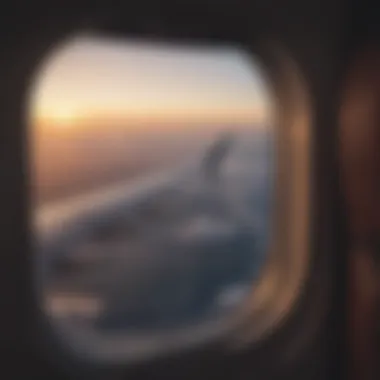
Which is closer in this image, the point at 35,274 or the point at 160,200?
the point at 35,274

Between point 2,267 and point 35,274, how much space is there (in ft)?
0.17

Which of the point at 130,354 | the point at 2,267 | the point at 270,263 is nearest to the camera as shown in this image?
the point at 2,267

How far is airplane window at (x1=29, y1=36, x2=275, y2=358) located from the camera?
1270 millimetres

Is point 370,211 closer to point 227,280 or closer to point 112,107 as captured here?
point 227,280

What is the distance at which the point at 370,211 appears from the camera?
1.40 meters

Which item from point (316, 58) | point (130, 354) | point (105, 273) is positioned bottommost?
point (130, 354)

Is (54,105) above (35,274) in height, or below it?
above

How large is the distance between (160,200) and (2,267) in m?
0.27

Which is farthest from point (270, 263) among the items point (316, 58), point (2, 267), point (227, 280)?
point (2, 267)

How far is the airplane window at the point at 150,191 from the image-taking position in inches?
50.0

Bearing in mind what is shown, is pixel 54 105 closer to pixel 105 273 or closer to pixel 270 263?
pixel 105 273

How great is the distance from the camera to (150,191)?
1.34m

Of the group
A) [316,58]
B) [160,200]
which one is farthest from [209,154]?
[316,58]

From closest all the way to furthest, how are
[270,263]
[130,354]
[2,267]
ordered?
[2,267] < [130,354] < [270,263]
